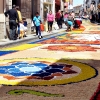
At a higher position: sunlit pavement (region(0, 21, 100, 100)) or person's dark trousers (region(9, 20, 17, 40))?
person's dark trousers (region(9, 20, 17, 40))

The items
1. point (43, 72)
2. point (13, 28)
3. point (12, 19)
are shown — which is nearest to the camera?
point (43, 72)

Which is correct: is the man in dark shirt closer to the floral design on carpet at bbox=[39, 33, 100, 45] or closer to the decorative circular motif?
the floral design on carpet at bbox=[39, 33, 100, 45]

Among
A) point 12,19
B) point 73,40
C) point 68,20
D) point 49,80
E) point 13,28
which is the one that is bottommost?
point 73,40

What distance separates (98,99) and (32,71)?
9.29 ft

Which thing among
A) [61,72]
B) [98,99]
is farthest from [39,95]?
[61,72]

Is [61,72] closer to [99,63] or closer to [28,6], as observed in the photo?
[99,63]

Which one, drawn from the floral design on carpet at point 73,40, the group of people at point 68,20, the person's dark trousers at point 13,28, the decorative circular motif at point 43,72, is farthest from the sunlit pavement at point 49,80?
the group of people at point 68,20

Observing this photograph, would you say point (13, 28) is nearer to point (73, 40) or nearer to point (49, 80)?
point (73, 40)

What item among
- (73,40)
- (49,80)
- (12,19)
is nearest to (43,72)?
(49,80)

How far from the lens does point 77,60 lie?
8.92 metres

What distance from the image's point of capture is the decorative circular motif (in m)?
5.96

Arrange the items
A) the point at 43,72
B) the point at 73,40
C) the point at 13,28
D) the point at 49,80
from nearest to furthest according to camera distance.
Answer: the point at 49,80 → the point at 43,72 → the point at 13,28 → the point at 73,40

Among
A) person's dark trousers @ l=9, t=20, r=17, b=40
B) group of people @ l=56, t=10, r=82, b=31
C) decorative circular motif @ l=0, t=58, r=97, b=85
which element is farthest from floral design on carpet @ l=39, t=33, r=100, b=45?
group of people @ l=56, t=10, r=82, b=31

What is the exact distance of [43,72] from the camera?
269 inches
